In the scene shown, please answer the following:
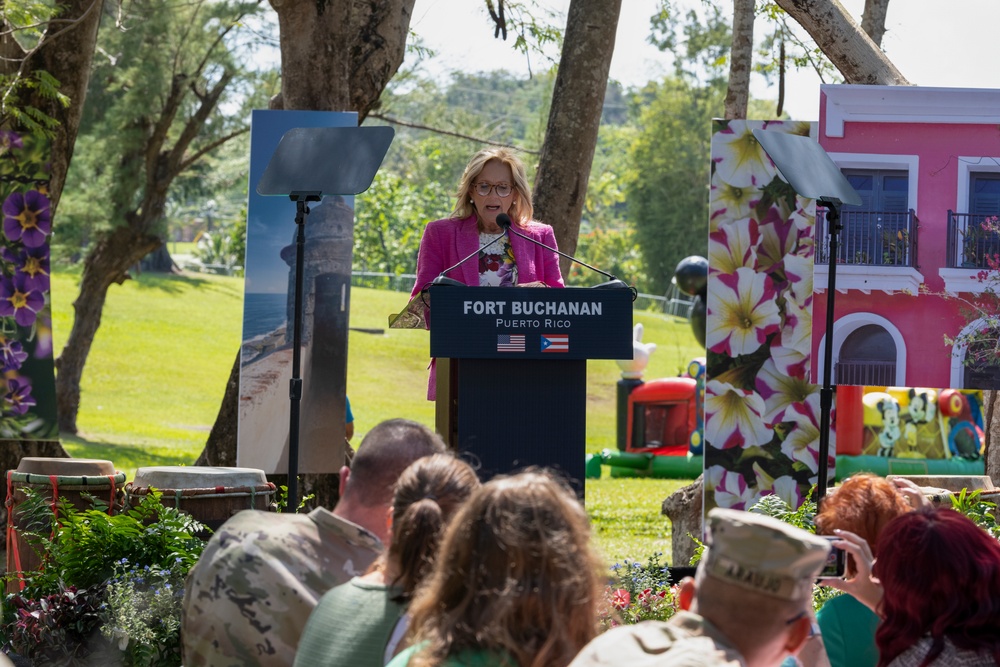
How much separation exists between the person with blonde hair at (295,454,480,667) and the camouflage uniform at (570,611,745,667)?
519 mm

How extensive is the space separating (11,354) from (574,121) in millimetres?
3698

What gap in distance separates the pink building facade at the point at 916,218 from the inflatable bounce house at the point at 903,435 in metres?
10.5

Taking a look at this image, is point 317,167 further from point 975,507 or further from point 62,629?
point 975,507

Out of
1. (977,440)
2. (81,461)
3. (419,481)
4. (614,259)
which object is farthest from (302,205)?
(614,259)

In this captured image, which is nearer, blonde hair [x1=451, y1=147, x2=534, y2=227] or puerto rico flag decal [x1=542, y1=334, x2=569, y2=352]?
puerto rico flag decal [x1=542, y1=334, x2=569, y2=352]

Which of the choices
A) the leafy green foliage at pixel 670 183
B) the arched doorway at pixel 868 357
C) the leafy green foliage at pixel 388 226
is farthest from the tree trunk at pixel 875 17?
the leafy green foliage at pixel 670 183

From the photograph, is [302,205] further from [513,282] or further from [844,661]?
[844,661]

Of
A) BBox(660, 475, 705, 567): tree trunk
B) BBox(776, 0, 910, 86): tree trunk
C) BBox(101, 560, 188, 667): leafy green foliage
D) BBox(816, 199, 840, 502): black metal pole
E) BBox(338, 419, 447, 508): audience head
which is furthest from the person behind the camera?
BBox(660, 475, 705, 567): tree trunk

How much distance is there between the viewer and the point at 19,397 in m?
6.75

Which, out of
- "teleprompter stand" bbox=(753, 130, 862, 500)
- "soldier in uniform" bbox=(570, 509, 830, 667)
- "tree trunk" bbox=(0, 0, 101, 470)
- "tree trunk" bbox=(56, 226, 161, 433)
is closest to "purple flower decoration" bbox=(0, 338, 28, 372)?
"tree trunk" bbox=(0, 0, 101, 470)

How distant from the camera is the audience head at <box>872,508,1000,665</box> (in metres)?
2.37

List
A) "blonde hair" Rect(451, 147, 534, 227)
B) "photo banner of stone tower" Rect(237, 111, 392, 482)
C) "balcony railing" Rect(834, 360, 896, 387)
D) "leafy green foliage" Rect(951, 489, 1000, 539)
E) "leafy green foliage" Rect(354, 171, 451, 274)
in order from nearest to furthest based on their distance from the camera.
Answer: "blonde hair" Rect(451, 147, 534, 227), "leafy green foliage" Rect(951, 489, 1000, 539), "balcony railing" Rect(834, 360, 896, 387), "photo banner of stone tower" Rect(237, 111, 392, 482), "leafy green foliage" Rect(354, 171, 451, 274)

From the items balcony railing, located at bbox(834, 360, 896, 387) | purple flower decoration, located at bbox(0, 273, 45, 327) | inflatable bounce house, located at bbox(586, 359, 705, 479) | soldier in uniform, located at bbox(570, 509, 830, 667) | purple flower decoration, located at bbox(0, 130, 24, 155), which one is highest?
purple flower decoration, located at bbox(0, 130, 24, 155)

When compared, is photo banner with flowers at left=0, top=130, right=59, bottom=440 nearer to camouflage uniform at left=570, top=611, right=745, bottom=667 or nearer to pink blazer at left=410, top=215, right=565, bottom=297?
pink blazer at left=410, top=215, right=565, bottom=297
